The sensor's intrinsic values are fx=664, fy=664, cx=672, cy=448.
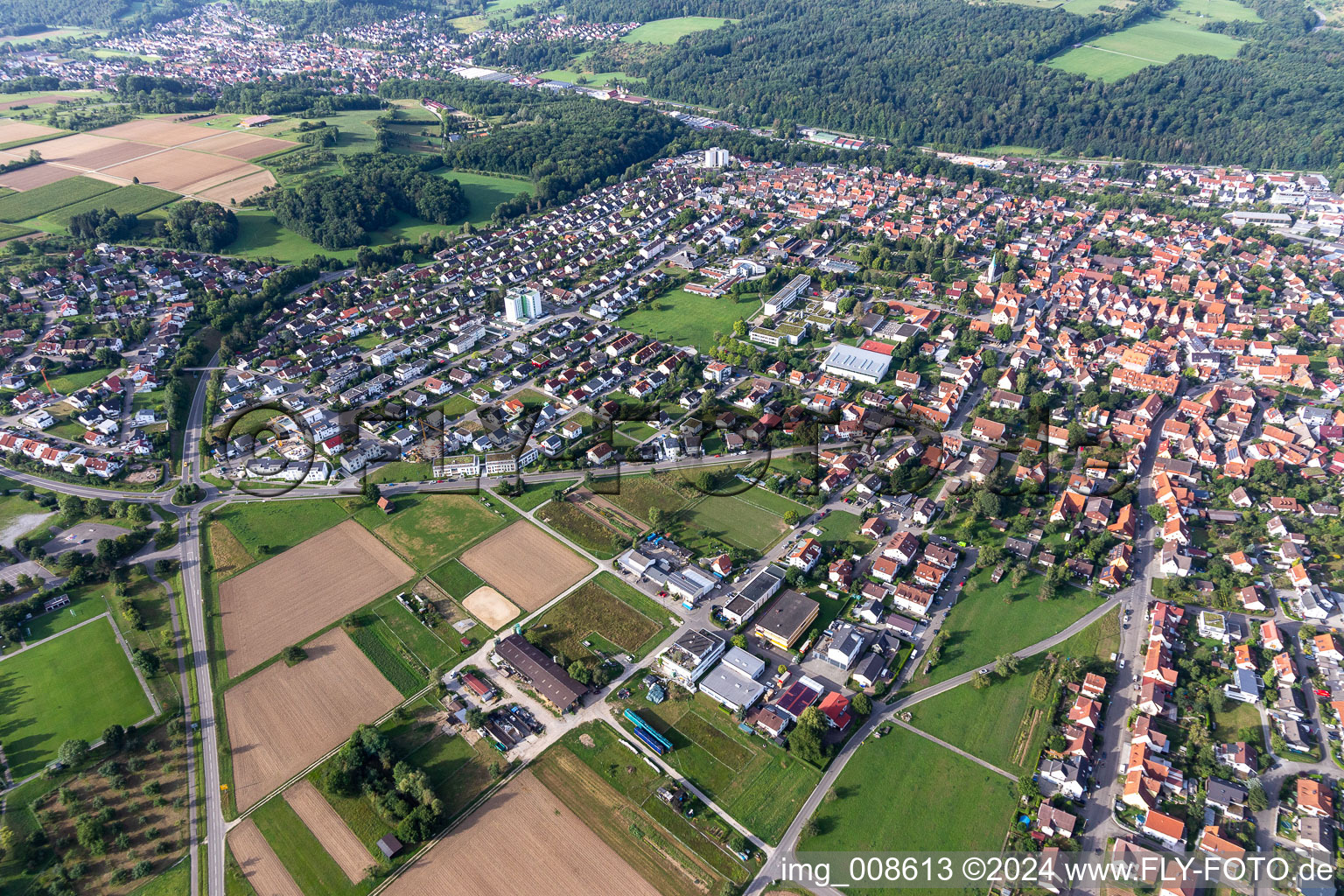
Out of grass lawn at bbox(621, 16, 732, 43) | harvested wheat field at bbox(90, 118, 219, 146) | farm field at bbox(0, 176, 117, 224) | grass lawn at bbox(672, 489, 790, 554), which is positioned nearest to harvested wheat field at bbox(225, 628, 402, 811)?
grass lawn at bbox(672, 489, 790, 554)

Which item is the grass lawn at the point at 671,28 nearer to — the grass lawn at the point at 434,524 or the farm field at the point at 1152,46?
the farm field at the point at 1152,46

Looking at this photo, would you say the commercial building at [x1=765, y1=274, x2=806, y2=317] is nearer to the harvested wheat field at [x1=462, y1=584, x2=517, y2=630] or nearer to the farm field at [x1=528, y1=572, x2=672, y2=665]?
the farm field at [x1=528, y1=572, x2=672, y2=665]

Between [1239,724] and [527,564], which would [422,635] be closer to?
[527,564]

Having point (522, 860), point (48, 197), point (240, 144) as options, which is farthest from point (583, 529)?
point (240, 144)

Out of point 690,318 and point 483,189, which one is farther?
point 483,189

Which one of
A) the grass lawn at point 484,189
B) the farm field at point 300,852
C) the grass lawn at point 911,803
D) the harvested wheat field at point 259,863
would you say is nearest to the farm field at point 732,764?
the grass lawn at point 911,803

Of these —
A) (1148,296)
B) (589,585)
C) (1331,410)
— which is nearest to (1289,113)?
(1148,296)
